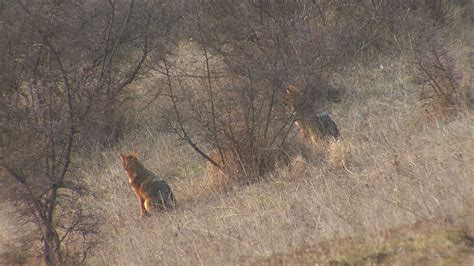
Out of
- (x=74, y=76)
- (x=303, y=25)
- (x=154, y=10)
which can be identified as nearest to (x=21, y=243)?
(x=74, y=76)

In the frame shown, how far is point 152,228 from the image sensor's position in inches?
358

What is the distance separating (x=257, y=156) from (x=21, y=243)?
3.72 metres

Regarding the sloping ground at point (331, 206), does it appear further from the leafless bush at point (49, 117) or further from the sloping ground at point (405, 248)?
the leafless bush at point (49, 117)

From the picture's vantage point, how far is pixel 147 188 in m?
10.3

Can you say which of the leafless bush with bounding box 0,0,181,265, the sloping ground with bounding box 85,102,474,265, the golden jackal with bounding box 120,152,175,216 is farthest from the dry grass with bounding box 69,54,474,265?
Result: the leafless bush with bounding box 0,0,181,265

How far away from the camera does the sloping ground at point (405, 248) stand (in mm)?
4699

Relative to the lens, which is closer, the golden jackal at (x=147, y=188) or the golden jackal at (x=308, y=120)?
the golden jackal at (x=147, y=188)

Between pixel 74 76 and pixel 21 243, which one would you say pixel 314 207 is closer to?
pixel 21 243

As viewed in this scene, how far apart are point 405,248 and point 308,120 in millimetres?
6376

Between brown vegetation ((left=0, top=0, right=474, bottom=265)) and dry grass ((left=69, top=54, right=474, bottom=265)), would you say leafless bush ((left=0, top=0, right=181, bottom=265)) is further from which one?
dry grass ((left=69, top=54, right=474, bottom=265))

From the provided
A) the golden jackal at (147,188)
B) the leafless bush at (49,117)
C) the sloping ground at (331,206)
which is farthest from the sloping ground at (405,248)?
the golden jackal at (147,188)

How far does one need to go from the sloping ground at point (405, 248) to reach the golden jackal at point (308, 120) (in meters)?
5.47

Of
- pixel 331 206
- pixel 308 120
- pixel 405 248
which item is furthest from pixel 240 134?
pixel 405 248

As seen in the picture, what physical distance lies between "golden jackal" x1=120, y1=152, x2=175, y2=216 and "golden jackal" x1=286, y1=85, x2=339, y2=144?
2.40 m
